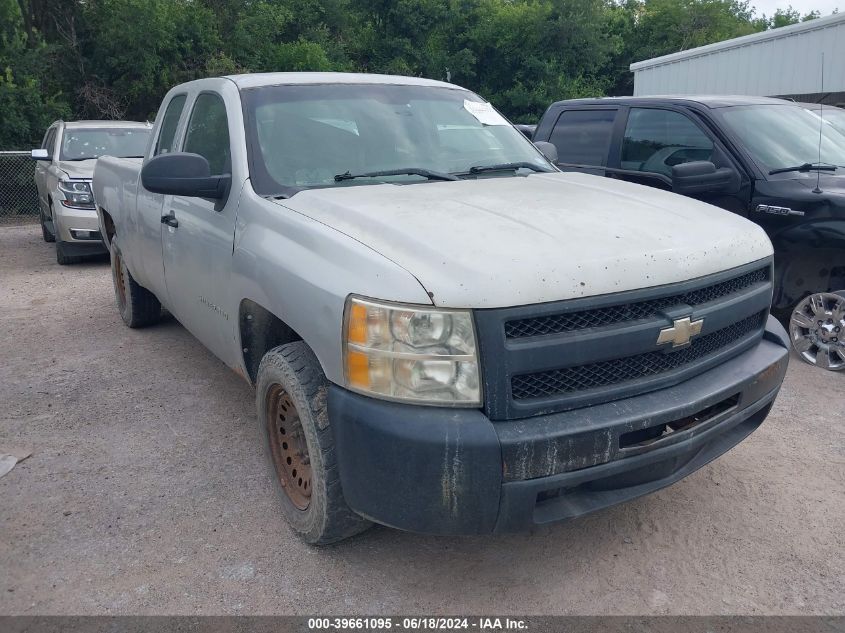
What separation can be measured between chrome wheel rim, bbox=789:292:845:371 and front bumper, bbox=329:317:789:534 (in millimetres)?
2923

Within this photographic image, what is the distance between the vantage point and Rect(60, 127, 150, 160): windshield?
10.1 metres

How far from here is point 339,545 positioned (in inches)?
124

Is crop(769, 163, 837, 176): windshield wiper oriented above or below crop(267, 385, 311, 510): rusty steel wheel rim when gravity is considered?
above

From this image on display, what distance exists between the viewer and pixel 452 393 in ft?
8.02

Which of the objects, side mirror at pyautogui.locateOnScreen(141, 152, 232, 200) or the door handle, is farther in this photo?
the door handle

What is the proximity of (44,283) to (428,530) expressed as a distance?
7.69 m

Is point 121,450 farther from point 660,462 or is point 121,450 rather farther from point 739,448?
point 739,448

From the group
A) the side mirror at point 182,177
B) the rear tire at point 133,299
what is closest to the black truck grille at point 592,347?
the side mirror at point 182,177

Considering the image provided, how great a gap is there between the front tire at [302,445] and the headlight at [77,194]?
7.00 metres

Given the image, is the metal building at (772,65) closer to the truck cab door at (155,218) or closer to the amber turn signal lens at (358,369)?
the truck cab door at (155,218)

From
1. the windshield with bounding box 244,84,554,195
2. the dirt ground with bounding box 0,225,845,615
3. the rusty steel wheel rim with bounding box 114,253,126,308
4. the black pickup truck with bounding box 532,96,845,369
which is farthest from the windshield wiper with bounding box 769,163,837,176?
the rusty steel wheel rim with bounding box 114,253,126,308

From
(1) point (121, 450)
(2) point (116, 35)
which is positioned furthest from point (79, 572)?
(2) point (116, 35)

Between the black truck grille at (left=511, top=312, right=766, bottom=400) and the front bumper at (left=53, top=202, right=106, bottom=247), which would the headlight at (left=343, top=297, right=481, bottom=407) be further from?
the front bumper at (left=53, top=202, right=106, bottom=247)

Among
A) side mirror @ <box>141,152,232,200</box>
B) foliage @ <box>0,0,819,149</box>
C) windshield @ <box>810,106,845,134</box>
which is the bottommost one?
A: windshield @ <box>810,106,845,134</box>
